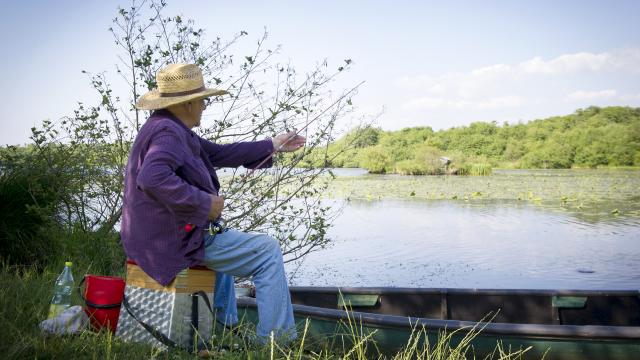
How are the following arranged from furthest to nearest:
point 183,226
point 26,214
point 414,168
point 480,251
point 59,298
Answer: point 414,168, point 480,251, point 26,214, point 59,298, point 183,226

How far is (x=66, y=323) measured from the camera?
262 centimetres

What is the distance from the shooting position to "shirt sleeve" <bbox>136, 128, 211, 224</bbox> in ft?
7.71

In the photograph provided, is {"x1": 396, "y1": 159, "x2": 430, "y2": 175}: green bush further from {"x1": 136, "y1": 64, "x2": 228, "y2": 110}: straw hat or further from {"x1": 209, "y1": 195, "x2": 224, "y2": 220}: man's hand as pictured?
{"x1": 209, "y1": 195, "x2": 224, "y2": 220}: man's hand

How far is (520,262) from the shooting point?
8.38 m

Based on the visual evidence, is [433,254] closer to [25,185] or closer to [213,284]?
[25,185]

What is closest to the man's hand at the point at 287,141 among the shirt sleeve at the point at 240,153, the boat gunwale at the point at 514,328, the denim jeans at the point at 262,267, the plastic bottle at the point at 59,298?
the shirt sleeve at the point at 240,153

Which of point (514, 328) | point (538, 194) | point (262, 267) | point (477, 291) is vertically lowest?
point (538, 194)

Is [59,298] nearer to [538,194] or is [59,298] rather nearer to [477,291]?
[477,291]

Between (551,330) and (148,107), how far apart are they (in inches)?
92.7

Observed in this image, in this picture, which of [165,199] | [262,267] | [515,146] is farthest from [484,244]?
[515,146]

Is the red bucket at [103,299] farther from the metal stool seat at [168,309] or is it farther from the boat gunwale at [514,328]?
the boat gunwale at [514,328]

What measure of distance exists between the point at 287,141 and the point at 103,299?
46.7 inches

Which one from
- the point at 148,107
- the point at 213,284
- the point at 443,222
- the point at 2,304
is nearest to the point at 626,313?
the point at 213,284

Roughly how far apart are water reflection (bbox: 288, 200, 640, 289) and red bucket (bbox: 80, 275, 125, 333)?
14.9ft
